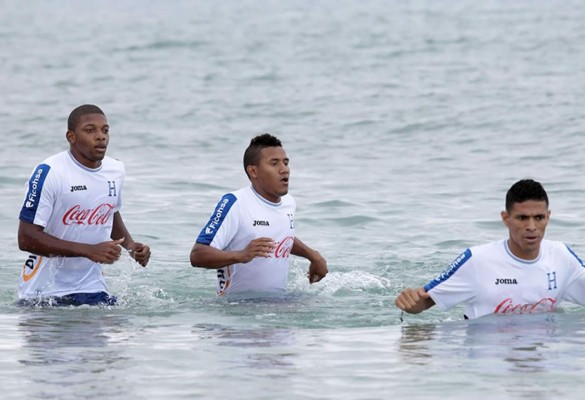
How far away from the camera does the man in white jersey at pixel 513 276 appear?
10.1 metres

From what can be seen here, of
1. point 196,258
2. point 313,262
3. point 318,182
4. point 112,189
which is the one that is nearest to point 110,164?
point 112,189

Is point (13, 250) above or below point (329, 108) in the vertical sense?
below

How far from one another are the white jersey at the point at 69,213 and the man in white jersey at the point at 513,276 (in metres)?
2.91

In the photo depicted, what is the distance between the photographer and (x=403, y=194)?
20812 mm

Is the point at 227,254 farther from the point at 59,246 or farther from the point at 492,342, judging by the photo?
the point at 492,342

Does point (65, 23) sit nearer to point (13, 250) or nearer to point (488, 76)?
point (488, 76)

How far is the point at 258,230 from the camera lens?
12.0m

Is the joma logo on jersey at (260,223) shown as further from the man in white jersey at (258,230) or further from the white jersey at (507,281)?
the white jersey at (507,281)

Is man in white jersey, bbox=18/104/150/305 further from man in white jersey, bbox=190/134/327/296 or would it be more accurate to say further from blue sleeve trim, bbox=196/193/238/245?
man in white jersey, bbox=190/134/327/296

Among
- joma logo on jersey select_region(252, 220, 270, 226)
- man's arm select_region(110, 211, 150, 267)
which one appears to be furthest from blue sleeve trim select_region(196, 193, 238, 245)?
man's arm select_region(110, 211, 150, 267)

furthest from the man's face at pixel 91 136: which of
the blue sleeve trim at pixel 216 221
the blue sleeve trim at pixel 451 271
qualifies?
the blue sleeve trim at pixel 451 271

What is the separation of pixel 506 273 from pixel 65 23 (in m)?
57.1

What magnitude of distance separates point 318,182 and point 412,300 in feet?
39.7

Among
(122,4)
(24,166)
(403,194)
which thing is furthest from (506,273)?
(122,4)
